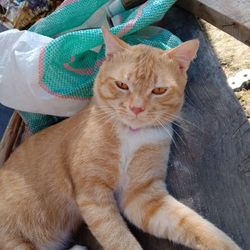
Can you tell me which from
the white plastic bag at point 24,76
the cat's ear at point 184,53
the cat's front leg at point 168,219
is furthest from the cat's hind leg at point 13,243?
the cat's ear at point 184,53

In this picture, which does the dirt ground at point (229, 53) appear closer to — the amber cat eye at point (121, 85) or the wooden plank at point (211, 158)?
the wooden plank at point (211, 158)

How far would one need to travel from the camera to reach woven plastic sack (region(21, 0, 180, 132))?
2.08 metres

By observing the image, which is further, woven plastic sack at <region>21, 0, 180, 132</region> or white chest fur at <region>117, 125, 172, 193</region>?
woven plastic sack at <region>21, 0, 180, 132</region>

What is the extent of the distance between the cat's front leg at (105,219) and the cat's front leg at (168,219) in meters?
0.08

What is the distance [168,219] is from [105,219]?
0.86 ft

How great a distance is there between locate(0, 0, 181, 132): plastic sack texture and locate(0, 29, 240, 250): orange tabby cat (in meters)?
0.14

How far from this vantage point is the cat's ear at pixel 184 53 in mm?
1827

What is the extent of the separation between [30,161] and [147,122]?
2.05 feet

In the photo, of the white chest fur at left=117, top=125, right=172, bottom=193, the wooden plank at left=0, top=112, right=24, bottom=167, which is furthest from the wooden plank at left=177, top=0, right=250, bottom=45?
the wooden plank at left=0, top=112, right=24, bottom=167

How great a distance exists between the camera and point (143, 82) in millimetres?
1899

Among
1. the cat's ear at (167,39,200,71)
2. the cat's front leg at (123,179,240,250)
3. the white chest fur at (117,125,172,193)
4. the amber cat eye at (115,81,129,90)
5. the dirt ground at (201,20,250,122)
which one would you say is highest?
the cat's ear at (167,39,200,71)

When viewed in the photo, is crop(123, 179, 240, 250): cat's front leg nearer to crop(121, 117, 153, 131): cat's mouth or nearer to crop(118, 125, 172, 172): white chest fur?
crop(118, 125, 172, 172): white chest fur

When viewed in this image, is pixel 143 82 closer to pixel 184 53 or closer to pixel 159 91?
pixel 159 91

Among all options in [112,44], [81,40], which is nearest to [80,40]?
[81,40]
